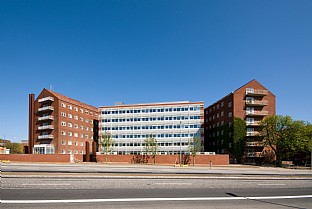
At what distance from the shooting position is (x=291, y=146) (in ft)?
189

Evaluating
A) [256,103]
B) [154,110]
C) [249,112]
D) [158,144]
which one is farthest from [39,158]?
[256,103]

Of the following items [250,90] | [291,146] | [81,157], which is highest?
[250,90]

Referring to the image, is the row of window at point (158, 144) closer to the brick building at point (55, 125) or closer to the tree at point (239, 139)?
the tree at point (239, 139)

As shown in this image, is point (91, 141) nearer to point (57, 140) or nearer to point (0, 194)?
point (57, 140)

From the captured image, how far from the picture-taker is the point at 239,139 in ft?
222

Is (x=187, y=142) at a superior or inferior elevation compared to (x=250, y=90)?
inferior

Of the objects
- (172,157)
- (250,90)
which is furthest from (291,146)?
(172,157)

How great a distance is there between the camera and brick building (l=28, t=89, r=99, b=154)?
245ft

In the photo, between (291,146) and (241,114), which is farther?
(241,114)

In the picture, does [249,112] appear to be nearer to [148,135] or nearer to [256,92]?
[256,92]

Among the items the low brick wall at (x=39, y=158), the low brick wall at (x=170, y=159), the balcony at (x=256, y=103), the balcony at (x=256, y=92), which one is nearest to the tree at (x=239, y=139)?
the balcony at (x=256, y=103)

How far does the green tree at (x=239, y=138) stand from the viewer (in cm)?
6675

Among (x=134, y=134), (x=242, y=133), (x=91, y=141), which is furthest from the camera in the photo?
(x=91, y=141)

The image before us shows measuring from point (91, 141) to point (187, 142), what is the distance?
34.3 metres
